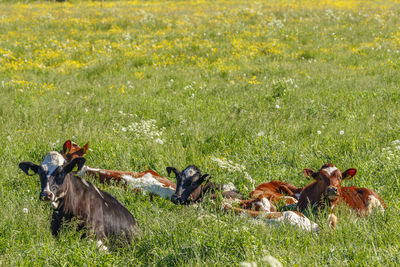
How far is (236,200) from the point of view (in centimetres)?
537

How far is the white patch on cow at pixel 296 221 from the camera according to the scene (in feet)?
15.1

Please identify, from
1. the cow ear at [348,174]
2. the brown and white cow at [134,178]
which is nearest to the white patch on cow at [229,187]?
the brown and white cow at [134,178]

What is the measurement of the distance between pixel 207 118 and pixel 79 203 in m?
4.82

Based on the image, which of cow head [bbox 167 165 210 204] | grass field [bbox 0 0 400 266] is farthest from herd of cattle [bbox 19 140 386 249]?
grass field [bbox 0 0 400 266]

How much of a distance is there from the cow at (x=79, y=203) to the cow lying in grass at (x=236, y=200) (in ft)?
3.23

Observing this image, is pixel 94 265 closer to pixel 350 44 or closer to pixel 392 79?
pixel 392 79

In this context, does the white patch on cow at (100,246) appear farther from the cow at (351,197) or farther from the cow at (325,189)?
the cow at (351,197)

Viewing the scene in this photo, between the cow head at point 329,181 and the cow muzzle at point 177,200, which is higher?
the cow head at point 329,181

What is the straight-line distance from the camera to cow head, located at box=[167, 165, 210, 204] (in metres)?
5.63

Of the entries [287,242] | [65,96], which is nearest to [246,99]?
[65,96]

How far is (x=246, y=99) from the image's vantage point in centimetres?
1045

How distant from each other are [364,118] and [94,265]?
6843 millimetres

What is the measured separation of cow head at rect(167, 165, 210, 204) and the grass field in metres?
0.16

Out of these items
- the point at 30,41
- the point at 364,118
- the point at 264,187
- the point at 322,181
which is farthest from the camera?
the point at 30,41
